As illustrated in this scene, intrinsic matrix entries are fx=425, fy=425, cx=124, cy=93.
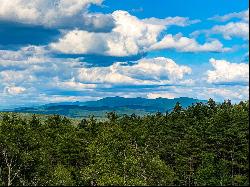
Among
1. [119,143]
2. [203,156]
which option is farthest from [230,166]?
[119,143]

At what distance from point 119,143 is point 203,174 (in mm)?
23116

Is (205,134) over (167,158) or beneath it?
over

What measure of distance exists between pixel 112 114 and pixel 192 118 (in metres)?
30.6

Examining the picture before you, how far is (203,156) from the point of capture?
102 m

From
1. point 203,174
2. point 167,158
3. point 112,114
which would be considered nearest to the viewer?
point 203,174

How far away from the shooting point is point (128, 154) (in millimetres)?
106625

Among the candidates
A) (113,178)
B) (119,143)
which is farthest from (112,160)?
(113,178)

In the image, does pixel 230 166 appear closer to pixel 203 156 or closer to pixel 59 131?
pixel 203 156

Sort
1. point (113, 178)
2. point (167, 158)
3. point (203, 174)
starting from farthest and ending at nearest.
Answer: point (167, 158) < point (203, 174) < point (113, 178)

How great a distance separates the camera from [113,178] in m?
78.9

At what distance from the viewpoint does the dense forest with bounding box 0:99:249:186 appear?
93.6 meters

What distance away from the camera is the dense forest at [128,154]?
3684 inches

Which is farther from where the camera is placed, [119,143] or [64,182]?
[119,143]

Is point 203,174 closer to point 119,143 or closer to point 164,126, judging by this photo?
point 119,143
